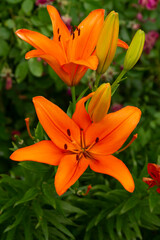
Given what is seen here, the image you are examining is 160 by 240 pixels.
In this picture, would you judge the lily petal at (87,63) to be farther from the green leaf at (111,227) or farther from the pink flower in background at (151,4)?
the pink flower in background at (151,4)

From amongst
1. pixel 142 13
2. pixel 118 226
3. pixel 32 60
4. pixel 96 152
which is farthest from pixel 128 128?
pixel 142 13

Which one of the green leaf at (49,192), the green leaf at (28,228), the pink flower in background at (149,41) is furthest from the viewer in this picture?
the pink flower in background at (149,41)

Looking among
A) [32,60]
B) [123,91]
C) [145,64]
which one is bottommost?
[123,91]

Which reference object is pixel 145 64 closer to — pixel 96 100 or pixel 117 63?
pixel 117 63

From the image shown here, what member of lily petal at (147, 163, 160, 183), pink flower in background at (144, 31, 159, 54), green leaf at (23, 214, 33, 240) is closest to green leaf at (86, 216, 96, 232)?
green leaf at (23, 214, 33, 240)

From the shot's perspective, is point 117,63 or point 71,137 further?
point 117,63

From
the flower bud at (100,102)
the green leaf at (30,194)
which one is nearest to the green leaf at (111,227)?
the green leaf at (30,194)
